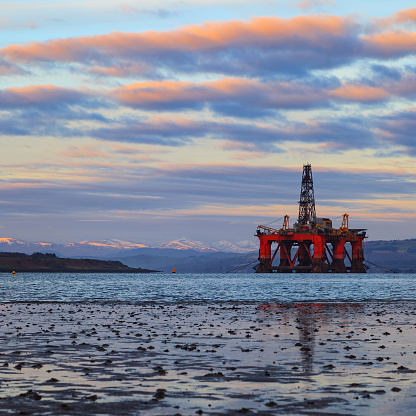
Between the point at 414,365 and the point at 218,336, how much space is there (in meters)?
13.8

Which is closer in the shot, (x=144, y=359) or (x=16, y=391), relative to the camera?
(x=16, y=391)

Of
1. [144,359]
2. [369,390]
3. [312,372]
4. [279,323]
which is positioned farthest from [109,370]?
[279,323]

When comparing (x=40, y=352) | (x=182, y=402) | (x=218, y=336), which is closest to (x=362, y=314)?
(x=218, y=336)

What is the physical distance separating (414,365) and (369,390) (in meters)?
5.84

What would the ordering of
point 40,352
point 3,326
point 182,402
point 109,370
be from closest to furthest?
point 182,402, point 109,370, point 40,352, point 3,326

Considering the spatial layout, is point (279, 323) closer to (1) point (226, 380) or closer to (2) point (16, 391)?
(1) point (226, 380)

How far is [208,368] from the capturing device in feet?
85.0

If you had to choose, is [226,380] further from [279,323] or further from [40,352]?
[279,323]

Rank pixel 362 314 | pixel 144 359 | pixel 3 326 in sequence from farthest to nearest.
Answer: pixel 362 314 < pixel 3 326 < pixel 144 359

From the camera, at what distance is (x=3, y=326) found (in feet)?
144

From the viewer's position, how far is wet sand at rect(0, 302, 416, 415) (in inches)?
750

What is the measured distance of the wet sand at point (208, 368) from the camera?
1906 centimetres

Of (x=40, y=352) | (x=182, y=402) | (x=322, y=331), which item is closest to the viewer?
(x=182, y=402)

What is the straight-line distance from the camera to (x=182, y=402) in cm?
1958
